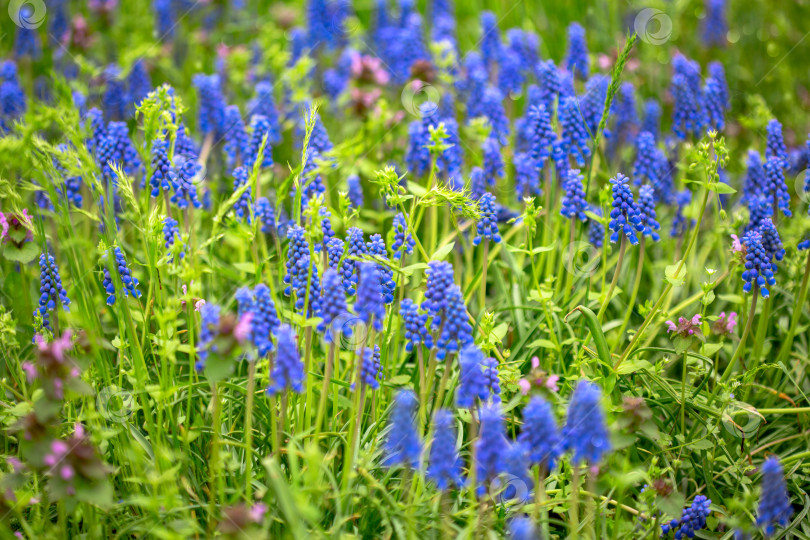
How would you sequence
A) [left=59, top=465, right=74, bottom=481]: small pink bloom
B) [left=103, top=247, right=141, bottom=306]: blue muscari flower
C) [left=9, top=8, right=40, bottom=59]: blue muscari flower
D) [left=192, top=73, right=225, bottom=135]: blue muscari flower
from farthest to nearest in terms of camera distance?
1. [left=9, top=8, right=40, bottom=59]: blue muscari flower
2. [left=192, top=73, right=225, bottom=135]: blue muscari flower
3. [left=103, top=247, right=141, bottom=306]: blue muscari flower
4. [left=59, top=465, right=74, bottom=481]: small pink bloom

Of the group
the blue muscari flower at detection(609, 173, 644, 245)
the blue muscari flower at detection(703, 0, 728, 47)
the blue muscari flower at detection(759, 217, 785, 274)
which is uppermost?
the blue muscari flower at detection(703, 0, 728, 47)

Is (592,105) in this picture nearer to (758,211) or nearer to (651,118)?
(651,118)

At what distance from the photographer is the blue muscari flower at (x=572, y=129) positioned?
4309 millimetres

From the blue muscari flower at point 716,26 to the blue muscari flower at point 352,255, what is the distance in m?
6.04

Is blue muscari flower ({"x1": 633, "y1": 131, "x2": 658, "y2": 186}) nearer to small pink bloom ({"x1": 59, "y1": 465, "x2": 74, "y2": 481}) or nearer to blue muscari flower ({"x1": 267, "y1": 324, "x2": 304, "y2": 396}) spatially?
blue muscari flower ({"x1": 267, "y1": 324, "x2": 304, "y2": 396})

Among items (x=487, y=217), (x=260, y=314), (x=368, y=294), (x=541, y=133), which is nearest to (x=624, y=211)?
(x=487, y=217)

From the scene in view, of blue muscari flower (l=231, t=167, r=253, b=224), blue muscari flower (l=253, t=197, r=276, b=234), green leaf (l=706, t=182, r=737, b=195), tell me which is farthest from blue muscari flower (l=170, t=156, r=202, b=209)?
green leaf (l=706, t=182, r=737, b=195)

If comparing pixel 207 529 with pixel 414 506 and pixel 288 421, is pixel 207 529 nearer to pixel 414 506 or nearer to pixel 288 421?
pixel 288 421

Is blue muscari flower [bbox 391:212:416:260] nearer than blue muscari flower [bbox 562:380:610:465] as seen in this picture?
No

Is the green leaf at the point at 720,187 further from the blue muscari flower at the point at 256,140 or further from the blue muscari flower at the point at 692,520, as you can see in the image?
the blue muscari flower at the point at 256,140

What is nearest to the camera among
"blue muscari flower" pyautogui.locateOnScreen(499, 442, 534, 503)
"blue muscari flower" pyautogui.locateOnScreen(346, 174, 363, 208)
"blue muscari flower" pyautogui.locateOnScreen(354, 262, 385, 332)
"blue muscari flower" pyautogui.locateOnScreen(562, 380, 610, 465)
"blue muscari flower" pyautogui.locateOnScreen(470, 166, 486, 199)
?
"blue muscari flower" pyautogui.locateOnScreen(562, 380, 610, 465)

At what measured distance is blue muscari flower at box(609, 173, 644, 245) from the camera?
11.2ft

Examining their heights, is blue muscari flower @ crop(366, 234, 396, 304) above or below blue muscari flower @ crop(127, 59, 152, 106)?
above

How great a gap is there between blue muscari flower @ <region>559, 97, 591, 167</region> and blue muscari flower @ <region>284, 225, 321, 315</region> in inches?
71.5
